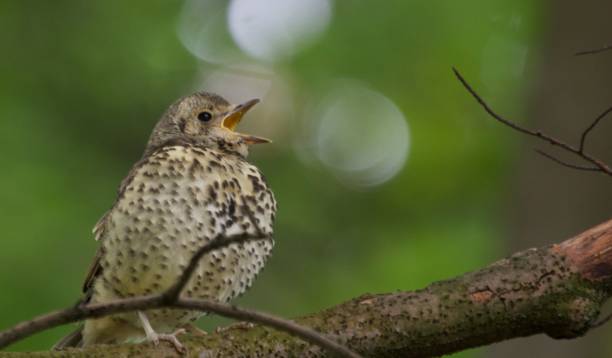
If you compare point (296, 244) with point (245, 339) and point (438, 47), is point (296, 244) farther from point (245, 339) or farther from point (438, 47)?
point (245, 339)

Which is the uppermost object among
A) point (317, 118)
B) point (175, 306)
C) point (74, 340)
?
point (317, 118)

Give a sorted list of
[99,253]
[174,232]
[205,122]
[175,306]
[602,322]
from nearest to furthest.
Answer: [175,306], [602,322], [174,232], [99,253], [205,122]

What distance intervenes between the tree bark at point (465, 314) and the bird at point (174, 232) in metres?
0.66

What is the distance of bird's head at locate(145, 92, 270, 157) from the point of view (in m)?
5.18

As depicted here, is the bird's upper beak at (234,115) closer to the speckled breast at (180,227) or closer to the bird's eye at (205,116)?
the bird's eye at (205,116)

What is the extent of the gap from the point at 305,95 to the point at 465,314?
5876 millimetres

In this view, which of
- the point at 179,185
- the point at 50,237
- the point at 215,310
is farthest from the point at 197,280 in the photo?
the point at 50,237

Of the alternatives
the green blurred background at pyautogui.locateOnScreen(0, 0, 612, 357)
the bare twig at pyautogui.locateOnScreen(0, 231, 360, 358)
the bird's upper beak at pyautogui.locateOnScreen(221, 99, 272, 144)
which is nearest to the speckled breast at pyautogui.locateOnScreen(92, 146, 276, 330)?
the bird's upper beak at pyautogui.locateOnScreen(221, 99, 272, 144)

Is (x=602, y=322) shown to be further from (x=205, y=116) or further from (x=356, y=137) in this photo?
(x=356, y=137)

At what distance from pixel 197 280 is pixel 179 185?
0.40m

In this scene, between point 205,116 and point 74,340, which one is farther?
point 205,116

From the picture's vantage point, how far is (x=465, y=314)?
3.78m

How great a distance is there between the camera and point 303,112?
959cm

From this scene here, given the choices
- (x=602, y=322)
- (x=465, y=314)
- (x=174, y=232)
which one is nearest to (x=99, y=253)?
(x=174, y=232)
